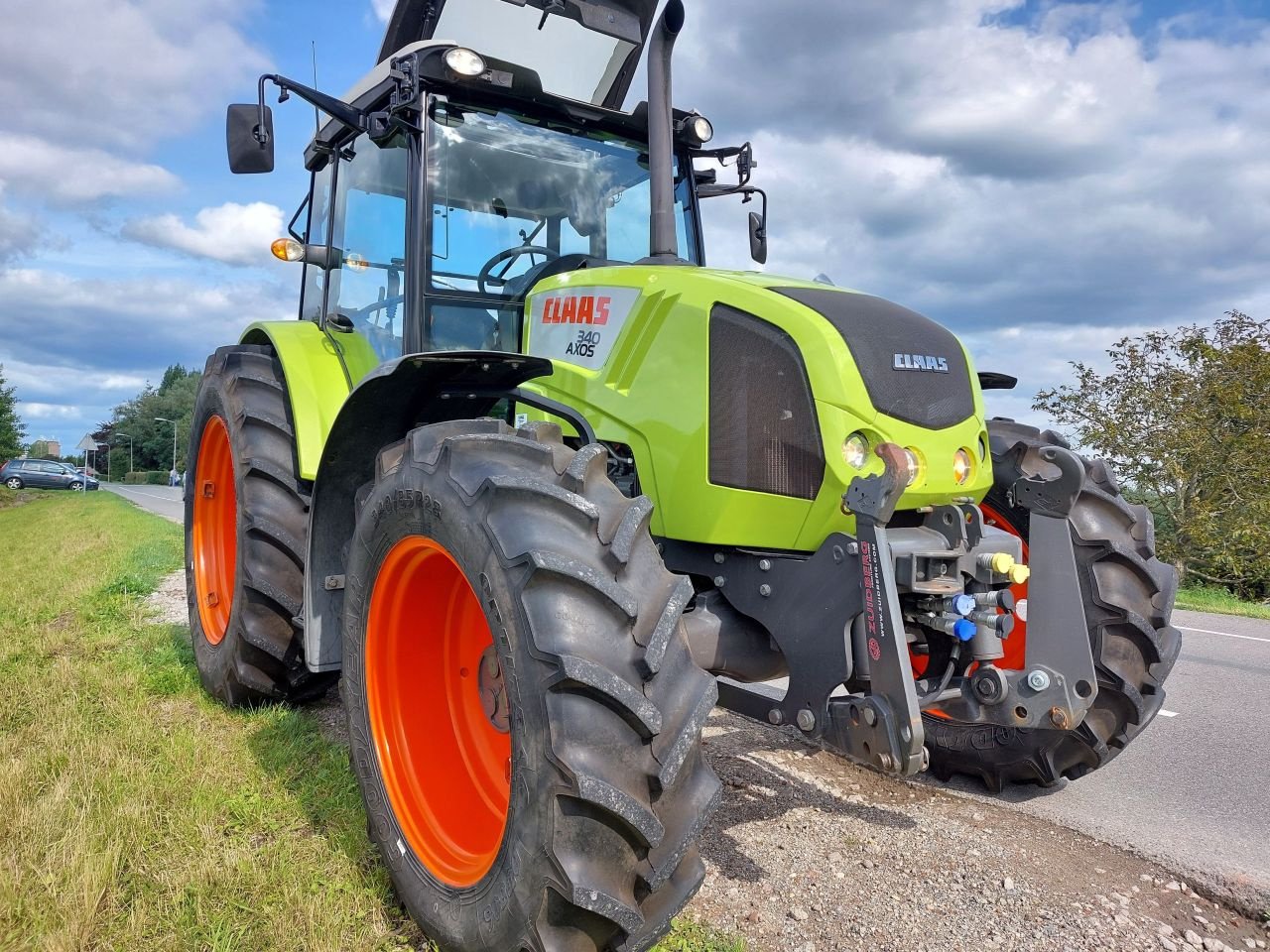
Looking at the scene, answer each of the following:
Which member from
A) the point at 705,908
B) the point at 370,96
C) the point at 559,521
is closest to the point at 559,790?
the point at 559,521

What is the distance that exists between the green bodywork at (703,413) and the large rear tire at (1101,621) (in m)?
0.63

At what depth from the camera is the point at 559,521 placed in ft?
7.22

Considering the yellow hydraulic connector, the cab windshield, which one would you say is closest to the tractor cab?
the cab windshield

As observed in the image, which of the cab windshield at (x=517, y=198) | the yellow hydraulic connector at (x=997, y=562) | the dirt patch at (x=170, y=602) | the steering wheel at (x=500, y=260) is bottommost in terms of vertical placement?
the dirt patch at (x=170, y=602)

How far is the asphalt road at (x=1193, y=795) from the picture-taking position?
10.2 ft

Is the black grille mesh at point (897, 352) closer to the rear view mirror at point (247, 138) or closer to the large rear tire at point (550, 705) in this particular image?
the large rear tire at point (550, 705)

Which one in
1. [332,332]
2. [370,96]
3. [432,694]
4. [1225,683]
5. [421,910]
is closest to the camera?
[421,910]

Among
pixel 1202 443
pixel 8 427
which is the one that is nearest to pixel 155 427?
pixel 8 427

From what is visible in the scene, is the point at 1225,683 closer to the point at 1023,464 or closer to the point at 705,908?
the point at 1023,464

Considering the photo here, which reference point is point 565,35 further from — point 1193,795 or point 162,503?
point 162,503

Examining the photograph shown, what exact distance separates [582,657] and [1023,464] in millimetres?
2120

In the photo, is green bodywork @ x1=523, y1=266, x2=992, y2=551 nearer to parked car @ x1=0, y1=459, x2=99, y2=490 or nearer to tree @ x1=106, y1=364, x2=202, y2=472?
parked car @ x1=0, y1=459, x2=99, y2=490

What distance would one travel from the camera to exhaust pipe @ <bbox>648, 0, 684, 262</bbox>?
3.13 metres

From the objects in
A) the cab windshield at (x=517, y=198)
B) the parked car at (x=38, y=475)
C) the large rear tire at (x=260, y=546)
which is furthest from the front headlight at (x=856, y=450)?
the parked car at (x=38, y=475)
